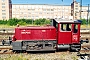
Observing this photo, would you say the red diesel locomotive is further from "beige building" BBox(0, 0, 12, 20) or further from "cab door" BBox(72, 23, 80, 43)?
"beige building" BBox(0, 0, 12, 20)

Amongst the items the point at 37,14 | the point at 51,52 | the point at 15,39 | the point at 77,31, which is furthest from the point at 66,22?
the point at 37,14

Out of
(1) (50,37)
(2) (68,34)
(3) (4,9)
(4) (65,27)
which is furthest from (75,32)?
(3) (4,9)

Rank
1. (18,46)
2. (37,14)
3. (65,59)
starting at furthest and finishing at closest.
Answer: (37,14), (18,46), (65,59)

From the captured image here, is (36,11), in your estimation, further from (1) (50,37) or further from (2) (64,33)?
(2) (64,33)

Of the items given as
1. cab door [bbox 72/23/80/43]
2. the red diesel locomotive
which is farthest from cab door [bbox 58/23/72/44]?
cab door [bbox 72/23/80/43]

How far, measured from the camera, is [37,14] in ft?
326

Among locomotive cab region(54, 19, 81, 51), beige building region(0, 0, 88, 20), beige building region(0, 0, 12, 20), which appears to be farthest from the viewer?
beige building region(0, 0, 88, 20)

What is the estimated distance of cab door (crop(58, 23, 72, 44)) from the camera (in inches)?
425

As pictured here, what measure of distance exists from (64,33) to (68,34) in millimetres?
318

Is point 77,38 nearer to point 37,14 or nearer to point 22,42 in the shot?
point 22,42

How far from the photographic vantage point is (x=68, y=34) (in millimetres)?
10883

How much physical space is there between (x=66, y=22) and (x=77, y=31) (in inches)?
43.5

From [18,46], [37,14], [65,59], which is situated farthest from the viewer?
[37,14]

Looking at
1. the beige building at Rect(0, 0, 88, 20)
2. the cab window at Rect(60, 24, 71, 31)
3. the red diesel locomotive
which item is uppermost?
the beige building at Rect(0, 0, 88, 20)
